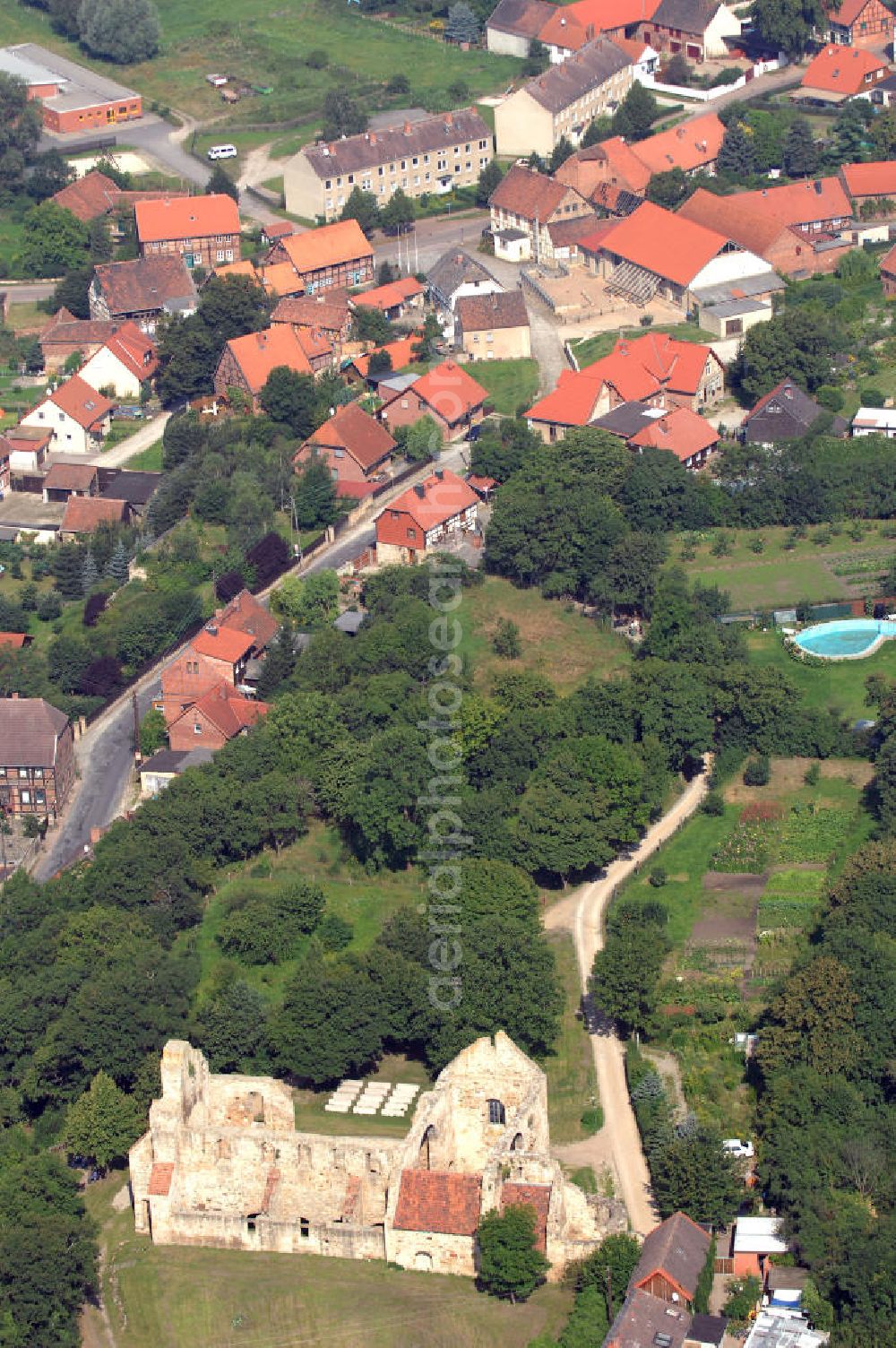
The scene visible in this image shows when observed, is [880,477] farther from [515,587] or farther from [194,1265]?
[194,1265]

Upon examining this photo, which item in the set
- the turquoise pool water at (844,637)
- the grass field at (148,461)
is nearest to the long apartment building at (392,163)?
the grass field at (148,461)

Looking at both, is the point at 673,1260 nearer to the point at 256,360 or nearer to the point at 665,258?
the point at 256,360

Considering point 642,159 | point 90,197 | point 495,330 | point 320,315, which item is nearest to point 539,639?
point 495,330

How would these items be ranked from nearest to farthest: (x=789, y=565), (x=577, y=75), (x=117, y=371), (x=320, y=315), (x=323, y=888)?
(x=323, y=888), (x=789, y=565), (x=320, y=315), (x=117, y=371), (x=577, y=75)

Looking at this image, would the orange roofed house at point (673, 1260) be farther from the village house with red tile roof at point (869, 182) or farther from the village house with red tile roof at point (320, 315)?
the village house with red tile roof at point (869, 182)

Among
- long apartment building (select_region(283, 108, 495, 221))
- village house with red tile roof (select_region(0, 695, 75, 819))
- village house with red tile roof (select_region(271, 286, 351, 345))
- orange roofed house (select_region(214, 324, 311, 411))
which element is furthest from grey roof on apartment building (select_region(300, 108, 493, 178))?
village house with red tile roof (select_region(0, 695, 75, 819))

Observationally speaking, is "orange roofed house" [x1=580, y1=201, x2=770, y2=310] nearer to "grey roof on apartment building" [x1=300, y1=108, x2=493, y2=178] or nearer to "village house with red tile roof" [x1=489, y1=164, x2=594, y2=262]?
"village house with red tile roof" [x1=489, y1=164, x2=594, y2=262]

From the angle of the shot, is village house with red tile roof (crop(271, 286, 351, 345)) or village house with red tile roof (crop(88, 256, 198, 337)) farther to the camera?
village house with red tile roof (crop(88, 256, 198, 337))
